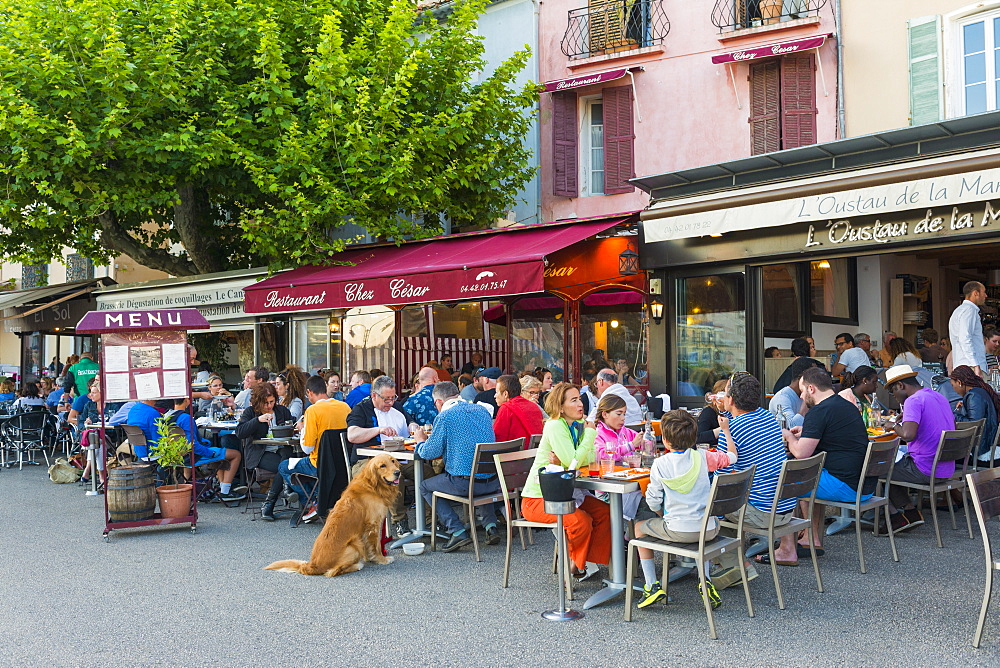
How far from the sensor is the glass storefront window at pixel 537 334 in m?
13.5

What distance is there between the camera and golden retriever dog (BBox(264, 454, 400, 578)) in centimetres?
619

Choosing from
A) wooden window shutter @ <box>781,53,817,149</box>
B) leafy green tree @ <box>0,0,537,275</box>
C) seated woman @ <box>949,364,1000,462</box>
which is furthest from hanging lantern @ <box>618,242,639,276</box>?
seated woman @ <box>949,364,1000,462</box>

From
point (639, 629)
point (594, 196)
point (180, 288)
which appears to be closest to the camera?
point (639, 629)

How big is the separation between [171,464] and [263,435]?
3.57ft

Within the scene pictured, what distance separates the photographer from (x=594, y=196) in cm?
1423

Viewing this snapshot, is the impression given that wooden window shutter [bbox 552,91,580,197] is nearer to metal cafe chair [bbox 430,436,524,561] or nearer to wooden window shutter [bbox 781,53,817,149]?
wooden window shutter [bbox 781,53,817,149]

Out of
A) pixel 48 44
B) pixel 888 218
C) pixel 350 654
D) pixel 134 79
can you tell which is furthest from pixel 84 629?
pixel 48 44

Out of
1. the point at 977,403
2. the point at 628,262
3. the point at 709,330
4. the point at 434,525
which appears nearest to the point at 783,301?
the point at 709,330

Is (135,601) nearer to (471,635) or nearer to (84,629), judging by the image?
(84,629)

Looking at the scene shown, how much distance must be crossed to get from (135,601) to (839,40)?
11.0m

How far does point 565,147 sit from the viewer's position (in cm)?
1434

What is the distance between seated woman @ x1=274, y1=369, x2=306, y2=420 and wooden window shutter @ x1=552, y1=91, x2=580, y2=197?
609cm

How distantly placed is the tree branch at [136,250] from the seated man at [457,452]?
10.4m

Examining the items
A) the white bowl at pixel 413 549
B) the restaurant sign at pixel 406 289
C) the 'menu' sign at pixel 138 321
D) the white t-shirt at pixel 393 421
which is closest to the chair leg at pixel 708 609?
the white bowl at pixel 413 549
